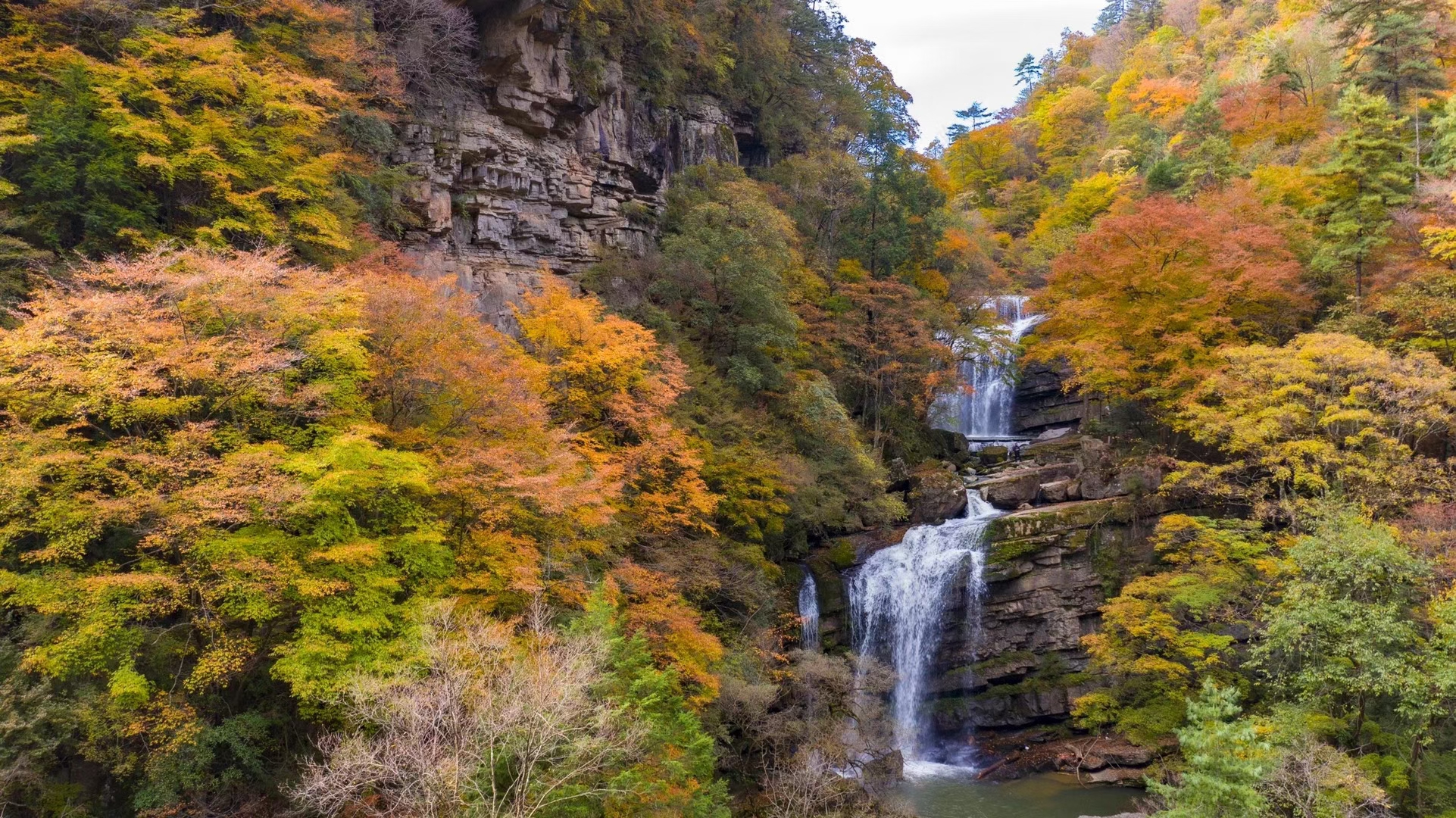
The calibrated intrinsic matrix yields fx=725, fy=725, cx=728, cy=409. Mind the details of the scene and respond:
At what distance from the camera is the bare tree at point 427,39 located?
67.4ft

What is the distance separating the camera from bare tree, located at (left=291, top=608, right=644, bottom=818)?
26.4 ft

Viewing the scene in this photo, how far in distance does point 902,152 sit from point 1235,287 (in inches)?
654

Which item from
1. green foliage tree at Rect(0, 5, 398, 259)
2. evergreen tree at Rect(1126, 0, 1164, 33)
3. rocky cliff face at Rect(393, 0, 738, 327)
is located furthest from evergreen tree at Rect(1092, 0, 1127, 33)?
green foliage tree at Rect(0, 5, 398, 259)

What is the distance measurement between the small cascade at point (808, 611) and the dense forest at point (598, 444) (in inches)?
21.4

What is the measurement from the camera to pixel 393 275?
1507cm

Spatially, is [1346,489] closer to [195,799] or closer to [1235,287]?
[1235,287]

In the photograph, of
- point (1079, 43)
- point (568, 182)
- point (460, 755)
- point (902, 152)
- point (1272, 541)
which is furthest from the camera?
point (1079, 43)

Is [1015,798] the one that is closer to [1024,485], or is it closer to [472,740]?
[1024,485]

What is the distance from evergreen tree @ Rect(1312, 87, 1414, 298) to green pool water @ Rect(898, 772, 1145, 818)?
14.6 m

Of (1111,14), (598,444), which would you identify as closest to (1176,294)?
(598,444)

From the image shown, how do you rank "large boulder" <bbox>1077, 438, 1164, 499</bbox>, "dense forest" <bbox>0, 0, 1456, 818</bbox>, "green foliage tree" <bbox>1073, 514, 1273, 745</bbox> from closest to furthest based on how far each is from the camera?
1. "dense forest" <bbox>0, 0, 1456, 818</bbox>
2. "green foliage tree" <bbox>1073, 514, 1273, 745</bbox>
3. "large boulder" <bbox>1077, 438, 1164, 499</bbox>

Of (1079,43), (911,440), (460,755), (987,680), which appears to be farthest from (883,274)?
(1079,43)

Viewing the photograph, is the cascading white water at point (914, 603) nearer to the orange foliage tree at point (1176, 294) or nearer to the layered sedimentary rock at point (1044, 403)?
the orange foliage tree at point (1176, 294)

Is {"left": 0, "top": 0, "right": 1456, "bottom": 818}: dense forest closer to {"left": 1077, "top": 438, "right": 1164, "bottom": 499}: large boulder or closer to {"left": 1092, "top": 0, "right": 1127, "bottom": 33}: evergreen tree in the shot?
{"left": 1077, "top": 438, "right": 1164, "bottom": 499}: large boulder
